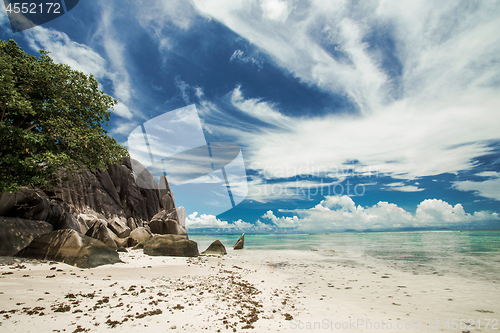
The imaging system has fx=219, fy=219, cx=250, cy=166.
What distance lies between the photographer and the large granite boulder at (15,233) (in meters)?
9.84

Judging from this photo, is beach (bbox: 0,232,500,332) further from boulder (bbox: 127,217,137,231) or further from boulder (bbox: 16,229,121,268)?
boulder (bbox: 127,217,137,231)

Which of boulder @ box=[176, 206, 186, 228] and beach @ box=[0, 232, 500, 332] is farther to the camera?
boulder @ box=[176, 206, 186, 228]

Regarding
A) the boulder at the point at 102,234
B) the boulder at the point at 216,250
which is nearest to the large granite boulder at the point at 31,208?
the boulder at the point at 102,234

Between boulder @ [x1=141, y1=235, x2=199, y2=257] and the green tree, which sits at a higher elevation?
the green tree

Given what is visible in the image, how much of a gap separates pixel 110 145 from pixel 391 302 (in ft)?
43.9

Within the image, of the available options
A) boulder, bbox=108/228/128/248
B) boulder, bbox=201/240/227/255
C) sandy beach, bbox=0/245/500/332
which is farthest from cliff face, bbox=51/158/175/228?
sandy beach, bbox=0/245/500/332

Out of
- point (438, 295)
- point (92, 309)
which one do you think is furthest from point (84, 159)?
point (438, 295)

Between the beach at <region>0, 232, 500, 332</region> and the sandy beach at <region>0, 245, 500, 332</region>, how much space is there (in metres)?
0.02

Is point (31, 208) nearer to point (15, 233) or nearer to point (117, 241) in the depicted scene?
point (15, 233)

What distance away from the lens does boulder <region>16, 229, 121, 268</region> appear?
29.2 feet

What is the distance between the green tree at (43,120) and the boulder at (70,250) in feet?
8.24

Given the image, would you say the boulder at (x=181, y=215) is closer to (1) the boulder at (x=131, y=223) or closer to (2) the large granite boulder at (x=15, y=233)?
(1) the boulder at (x=131, y=223)

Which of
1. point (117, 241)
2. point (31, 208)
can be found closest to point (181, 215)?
point (117, 241)

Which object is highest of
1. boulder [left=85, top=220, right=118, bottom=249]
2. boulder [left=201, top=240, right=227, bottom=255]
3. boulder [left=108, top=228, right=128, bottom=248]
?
boulder [left=85, top=220, right=118, bottom=249]
